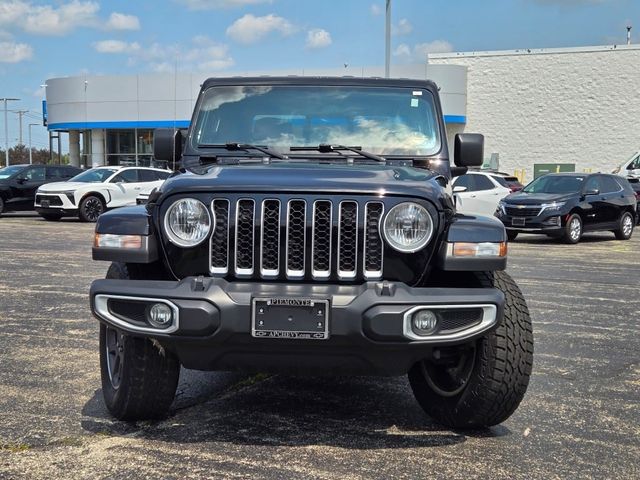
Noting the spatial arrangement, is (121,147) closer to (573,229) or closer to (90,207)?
(90,207)

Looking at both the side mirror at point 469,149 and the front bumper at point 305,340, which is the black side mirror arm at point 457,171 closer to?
the side mirror at point 469,149

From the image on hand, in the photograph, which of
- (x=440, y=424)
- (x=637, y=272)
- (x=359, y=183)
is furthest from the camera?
(x=637, y=272)

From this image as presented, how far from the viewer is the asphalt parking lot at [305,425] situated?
3.48 m

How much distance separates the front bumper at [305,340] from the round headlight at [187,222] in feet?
0.75

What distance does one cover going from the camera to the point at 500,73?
1390 inches

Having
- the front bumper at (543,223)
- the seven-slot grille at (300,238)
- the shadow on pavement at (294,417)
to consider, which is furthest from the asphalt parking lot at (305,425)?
the front bumper at (543,223)

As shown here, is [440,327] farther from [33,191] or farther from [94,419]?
[33,191]

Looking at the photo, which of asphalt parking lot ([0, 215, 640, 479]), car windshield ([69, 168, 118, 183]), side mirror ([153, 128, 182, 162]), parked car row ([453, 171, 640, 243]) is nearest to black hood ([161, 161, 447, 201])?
side mirror ([153, 128, 182, 162])

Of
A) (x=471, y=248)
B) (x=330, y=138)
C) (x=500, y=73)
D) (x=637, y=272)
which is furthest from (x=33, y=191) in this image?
(x=500, y=73)

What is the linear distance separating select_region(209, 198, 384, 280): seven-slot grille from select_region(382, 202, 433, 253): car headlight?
0.19ft

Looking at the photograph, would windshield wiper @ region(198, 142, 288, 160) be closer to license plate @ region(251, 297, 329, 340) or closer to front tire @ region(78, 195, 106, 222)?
license plate @ region(251, 297, 329, 340)

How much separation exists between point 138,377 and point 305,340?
104 cm

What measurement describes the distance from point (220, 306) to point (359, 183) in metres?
0.90

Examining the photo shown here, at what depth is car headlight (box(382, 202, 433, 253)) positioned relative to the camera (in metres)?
3.49
